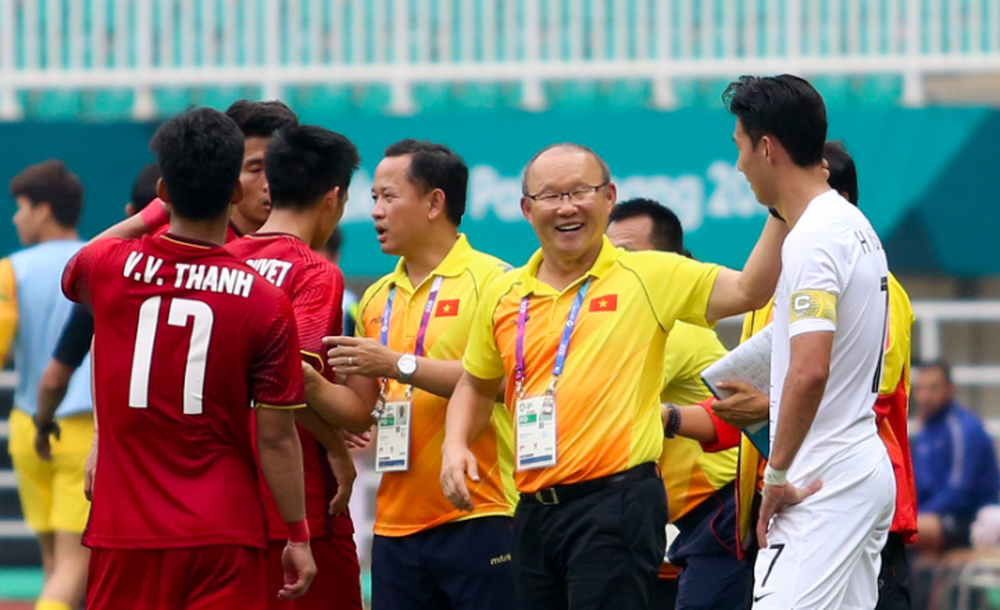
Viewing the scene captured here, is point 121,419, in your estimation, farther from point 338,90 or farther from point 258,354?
point 338,90

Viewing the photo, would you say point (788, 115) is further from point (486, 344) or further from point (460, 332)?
point (460, 332)

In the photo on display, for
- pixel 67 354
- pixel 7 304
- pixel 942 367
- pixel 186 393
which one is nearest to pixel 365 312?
pixel 186 393

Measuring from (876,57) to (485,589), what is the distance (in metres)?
6.92

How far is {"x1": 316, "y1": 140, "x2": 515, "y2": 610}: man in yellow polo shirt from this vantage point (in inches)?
211

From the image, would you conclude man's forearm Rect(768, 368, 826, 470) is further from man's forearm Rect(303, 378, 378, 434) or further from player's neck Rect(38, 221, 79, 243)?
player's neck Rect(38, 221, 79, 243)

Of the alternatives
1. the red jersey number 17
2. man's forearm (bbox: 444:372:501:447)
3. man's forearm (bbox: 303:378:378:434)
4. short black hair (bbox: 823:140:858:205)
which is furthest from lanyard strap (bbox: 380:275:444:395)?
short black hair (bbox: 823:140:858:205)

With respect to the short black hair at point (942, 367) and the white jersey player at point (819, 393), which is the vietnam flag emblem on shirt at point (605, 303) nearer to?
the white jersey player at point (819, 393)

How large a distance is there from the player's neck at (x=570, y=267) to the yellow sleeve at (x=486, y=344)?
177 mm

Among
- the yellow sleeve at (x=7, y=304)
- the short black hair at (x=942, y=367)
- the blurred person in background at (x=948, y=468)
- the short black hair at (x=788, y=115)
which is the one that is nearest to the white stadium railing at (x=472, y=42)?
the short black hair at (x=942, y=367)

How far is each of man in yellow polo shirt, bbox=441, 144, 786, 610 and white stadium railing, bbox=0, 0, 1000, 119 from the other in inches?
248

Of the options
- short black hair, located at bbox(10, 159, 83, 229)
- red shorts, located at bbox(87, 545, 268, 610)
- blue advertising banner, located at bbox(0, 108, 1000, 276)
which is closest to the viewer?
red shorts, located at bbox(87, 545, 268, 610)

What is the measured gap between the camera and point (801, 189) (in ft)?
14.2

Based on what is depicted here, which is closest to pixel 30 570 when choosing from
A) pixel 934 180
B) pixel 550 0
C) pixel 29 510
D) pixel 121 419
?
pixel 29 510

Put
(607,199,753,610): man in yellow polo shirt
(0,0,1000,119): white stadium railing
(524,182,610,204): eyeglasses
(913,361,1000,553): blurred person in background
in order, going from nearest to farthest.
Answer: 1. (524,182,610,204): eyeglasses
2. (607,199,753,610): man in yellow polo shirt
3. (913,361,1000,553): blurred person in background
4. (0,0,1000,119): white stadium railing
